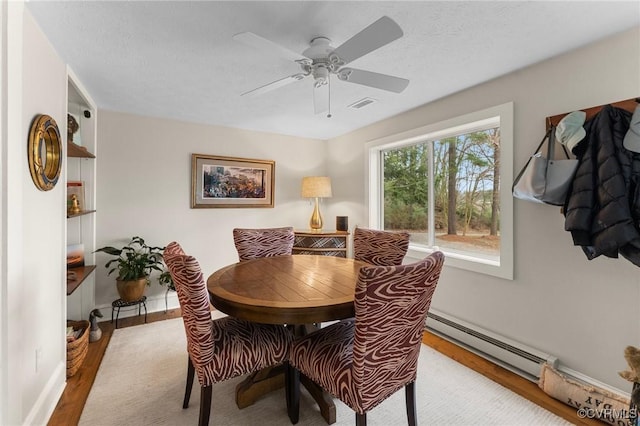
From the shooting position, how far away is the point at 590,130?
1.74 m

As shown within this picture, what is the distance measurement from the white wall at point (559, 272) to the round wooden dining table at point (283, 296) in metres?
1.24

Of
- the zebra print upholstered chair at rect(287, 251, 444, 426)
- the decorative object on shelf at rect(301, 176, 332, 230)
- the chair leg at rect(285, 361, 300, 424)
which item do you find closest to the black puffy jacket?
the zebra print upholstered chair at rect(287, 251, 444, 426)

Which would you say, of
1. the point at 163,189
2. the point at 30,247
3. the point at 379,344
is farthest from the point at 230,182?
the point at 379,344

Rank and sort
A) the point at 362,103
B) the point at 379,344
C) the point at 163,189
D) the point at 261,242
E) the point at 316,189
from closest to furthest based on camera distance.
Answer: the point at 379,344, the point at 261,242, the point at 362,103, the point at 163,189, the point at 316,189

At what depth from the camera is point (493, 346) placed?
2330 millimetres

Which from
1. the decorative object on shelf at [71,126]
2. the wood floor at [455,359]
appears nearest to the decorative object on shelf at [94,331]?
the wood floor at [455,359]

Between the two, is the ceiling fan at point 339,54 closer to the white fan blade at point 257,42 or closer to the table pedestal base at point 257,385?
the white fan blade at point 257,42

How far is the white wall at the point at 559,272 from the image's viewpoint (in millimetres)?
1743

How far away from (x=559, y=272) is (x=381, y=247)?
123 cm

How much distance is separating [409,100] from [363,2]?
1.53 m

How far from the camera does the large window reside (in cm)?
234

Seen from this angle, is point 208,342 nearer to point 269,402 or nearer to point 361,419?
point 269,402

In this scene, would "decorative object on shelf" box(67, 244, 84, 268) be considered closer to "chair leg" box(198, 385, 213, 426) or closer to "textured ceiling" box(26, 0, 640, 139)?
"textured ceiling" box(26, 0, 640, 139)

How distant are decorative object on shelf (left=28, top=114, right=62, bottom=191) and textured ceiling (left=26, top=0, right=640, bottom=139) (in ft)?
1.82
